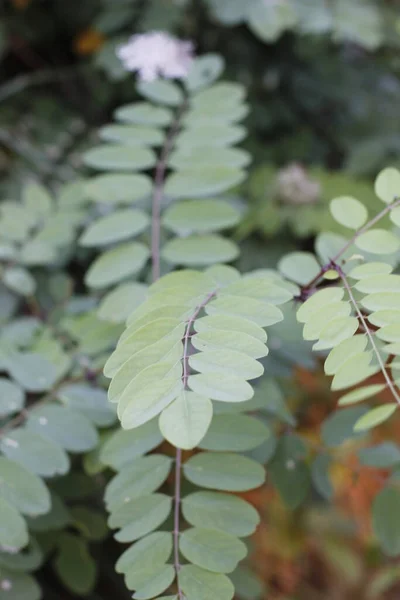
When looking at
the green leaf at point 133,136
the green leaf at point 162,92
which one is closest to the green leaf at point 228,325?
the green leaf at point 133,136

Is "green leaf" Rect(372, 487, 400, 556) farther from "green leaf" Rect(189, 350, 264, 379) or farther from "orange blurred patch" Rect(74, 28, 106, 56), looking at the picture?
"orange blurred patch" Rect(74, 28, 106, 56)

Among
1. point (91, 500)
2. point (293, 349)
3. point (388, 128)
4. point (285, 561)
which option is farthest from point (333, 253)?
point (285, 561)

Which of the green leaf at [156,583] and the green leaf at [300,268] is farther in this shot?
the green leaf at [300,268]

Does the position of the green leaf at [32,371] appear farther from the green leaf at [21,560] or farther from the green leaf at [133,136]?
the green leaf at [133,136]

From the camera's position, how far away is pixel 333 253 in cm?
77

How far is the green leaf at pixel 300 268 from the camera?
76 centimetres

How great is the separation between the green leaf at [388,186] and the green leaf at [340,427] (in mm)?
327

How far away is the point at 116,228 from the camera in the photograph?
3.10 ft

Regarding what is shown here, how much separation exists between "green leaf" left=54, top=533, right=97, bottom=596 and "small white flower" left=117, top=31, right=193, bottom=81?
32.2 inches

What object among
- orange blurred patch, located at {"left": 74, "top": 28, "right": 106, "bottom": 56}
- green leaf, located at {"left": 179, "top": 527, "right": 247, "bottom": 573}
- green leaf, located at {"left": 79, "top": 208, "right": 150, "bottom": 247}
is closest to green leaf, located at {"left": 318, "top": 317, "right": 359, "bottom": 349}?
green leaf, located at {"left": 179, "top": 527, "right": 247, "bottom": 573}

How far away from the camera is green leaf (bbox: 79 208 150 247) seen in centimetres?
94

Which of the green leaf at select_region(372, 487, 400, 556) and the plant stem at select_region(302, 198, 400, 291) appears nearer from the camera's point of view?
the plant stem at select_region(302, 198, 400, 291)

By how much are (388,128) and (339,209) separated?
0.91 m

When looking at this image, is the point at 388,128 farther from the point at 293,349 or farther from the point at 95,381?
the point at 95,381
